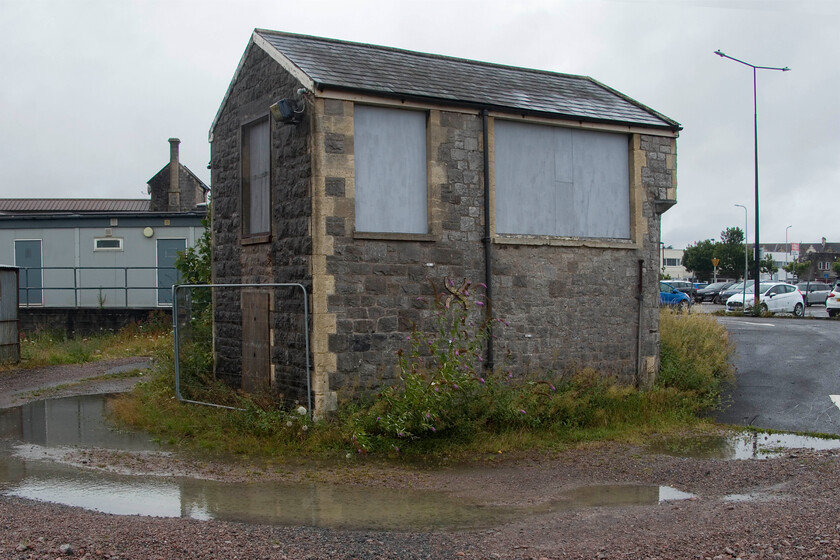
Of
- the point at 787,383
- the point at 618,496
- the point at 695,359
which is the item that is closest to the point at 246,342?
the point at 618,496

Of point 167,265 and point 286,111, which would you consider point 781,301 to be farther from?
point 286,111

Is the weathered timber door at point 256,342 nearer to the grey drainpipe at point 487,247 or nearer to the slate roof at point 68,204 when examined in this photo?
the grey drainpipe at point 487,247

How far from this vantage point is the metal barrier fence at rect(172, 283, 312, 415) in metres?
10.8

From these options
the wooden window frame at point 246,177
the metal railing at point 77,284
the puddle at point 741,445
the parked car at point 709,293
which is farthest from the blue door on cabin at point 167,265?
the parked car at point 709,293

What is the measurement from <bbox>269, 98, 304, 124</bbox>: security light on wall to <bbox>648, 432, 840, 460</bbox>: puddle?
631cm

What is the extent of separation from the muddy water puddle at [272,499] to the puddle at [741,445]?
2051 mm

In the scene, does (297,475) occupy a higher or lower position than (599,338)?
lower

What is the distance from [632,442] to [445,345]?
282 centimetres

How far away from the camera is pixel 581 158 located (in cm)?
1311

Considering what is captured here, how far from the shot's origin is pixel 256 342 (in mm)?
11773

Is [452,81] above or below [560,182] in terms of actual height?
above

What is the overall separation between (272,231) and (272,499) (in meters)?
4.76

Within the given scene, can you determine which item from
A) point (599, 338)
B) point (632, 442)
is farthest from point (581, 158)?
point (632, 442)

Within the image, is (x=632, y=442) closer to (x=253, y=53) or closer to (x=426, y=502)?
(x=426, y=502)
